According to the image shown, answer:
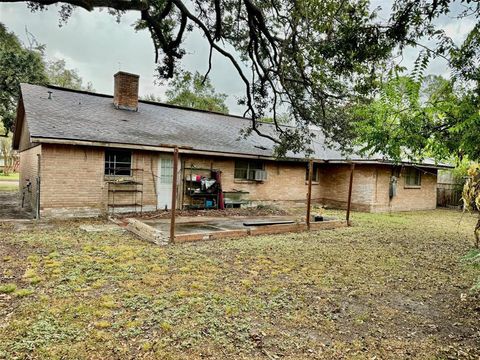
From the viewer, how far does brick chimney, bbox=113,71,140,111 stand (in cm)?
1381

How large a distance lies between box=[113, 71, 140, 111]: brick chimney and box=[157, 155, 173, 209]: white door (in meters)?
3.72

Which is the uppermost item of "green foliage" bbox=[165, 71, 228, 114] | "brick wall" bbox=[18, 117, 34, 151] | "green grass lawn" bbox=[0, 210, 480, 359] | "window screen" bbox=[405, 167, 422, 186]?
"green foliage" bbox=[165, 71, 228, 114]

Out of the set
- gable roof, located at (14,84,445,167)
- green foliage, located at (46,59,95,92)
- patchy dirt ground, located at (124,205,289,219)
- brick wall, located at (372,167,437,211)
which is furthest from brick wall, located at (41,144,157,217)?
green foliage, located at (46,59,95,92)

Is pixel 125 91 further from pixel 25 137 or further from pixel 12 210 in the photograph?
pixel 12 210

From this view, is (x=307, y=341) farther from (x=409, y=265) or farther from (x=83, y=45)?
(x=83, y=45)

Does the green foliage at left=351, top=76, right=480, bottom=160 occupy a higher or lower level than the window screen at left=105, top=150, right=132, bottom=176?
higher

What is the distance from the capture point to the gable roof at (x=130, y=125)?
1038 centimetres

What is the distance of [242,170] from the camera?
14539 mm

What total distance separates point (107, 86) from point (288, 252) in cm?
4969

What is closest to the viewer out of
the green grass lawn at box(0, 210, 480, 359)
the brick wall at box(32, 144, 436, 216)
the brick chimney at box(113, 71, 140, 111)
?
the green grass lawn at box(0, 210, 480, 359)

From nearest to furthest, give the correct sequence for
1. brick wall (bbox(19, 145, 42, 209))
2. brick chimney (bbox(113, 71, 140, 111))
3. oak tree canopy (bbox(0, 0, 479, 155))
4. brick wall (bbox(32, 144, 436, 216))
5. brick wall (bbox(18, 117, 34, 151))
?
oak tree canopy (bbox(0, 0, 479, 155))
brick wall (bbox(32, 144, 436, 216))
brick wall (bbox(19, 145, 42, 209))
brick wall (bbox(18, 117, 34, 151))
brick chimney (bbox(113, 71, 140, 111))

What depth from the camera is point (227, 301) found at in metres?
4.16

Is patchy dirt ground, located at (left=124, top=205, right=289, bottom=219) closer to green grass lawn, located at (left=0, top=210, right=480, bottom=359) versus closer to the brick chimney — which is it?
green grass lawn, located at (left=0, top=210, right=480, bottom=359)

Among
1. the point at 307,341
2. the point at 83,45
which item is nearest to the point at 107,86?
the point at 83,45
